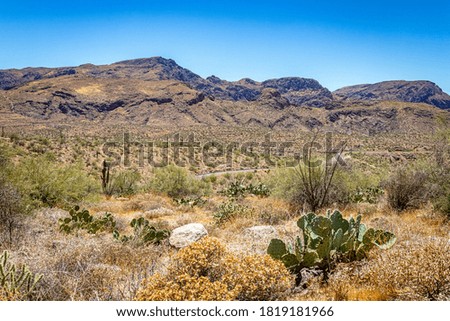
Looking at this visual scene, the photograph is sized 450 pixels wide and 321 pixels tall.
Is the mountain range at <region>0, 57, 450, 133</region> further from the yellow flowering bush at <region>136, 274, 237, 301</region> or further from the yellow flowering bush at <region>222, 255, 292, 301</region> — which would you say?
the yellow flowering bush at <region>136, 274, 237, 301</region>

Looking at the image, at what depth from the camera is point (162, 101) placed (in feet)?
359

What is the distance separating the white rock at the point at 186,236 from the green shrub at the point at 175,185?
42.8ft

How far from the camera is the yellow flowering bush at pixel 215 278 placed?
3430 millimetres

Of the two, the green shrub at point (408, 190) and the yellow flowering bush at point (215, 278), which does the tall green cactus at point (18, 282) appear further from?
the green shrub at point (408, 190)

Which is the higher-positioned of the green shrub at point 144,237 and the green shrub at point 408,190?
the green shrub at point 408,190

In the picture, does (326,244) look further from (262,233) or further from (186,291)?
(262,233)

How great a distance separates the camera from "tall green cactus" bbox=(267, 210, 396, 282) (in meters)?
4.73

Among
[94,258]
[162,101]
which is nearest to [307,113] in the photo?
[162,101]

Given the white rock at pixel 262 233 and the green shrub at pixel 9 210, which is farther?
the green shrub at pixel 9 210

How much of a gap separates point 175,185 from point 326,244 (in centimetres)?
1680

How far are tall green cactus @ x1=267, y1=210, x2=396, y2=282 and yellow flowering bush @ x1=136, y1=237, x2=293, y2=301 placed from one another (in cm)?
53

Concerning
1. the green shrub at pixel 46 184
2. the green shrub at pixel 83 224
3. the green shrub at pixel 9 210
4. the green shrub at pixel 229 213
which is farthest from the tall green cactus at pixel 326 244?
the green shrub at pixel 46 184
